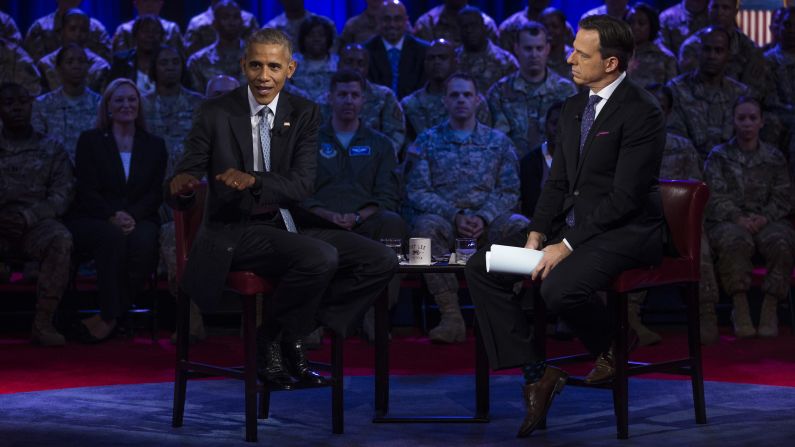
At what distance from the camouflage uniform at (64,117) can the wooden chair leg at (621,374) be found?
4.41 metres

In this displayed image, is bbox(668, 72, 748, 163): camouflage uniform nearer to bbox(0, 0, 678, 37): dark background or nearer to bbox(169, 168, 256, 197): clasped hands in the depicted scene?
bbox(0, 0, 678, 37): dark background

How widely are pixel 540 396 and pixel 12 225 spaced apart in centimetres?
364

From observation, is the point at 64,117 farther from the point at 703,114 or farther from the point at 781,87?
the point at 781,87

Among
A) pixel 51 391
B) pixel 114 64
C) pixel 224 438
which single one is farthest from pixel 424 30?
pixel 224 438

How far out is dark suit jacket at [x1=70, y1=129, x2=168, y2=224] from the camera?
21.0 feet

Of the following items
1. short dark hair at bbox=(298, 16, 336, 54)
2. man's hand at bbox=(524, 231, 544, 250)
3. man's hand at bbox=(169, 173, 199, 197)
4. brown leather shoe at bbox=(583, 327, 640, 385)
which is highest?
short dark hair at bbox=(298, 16, 336, 54)

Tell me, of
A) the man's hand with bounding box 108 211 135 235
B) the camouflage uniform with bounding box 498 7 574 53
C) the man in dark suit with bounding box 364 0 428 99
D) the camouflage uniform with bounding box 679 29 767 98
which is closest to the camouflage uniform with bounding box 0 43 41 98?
the man's hand with bounding box 108 211 135 235

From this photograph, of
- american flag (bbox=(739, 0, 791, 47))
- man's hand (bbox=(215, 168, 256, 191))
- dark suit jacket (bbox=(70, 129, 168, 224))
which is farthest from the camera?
american flag (bbox=(739, 0, 791, 47))

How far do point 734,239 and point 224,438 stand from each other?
3629 mm

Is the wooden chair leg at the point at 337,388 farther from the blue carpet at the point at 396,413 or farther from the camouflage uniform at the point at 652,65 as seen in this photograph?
the camouflage uniform at the point at 652,65

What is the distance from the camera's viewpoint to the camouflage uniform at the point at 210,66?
770cm

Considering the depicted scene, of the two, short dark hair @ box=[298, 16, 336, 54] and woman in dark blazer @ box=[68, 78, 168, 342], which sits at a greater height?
short dark hair @ box=[298, 16, 336, 54]

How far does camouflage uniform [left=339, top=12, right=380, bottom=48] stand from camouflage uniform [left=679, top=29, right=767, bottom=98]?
2266mm

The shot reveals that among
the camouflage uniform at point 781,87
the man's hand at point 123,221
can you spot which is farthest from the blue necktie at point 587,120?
the camouflage uniform at point 781,87
